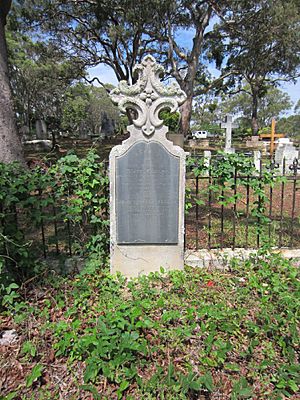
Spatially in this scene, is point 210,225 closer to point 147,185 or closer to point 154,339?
Result: point 147,185

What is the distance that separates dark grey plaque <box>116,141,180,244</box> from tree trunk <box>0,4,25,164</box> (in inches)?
132

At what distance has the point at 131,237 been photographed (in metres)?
→ 3.21

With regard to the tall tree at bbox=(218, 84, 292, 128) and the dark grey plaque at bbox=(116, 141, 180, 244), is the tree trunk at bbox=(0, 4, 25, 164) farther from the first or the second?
the tall tree at bbox=(218, 84, 292, 128)

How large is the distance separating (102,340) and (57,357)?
423mm

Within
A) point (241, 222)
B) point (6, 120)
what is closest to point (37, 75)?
point (6, 120)

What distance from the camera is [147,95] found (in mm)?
3002

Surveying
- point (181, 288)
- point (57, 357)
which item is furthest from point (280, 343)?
point (57, 357)

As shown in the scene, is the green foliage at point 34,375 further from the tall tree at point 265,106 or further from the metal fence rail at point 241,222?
the tall tree at point 265,106

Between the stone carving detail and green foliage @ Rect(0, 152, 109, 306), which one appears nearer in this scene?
green foliage @ Rect(0, 152, 109, 306)

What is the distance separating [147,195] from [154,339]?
147 cm

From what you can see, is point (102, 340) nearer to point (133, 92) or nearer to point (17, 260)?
point (17, 260)

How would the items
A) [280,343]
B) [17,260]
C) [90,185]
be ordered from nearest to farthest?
1. [280,343]
2. [17,260]
3. [90,185]

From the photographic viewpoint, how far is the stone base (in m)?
3.26

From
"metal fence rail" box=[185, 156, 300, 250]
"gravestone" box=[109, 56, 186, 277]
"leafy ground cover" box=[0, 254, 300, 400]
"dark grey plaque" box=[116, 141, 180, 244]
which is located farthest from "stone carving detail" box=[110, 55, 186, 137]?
"leafy ground cover" box=[0, 254, 300, 400]
